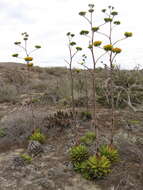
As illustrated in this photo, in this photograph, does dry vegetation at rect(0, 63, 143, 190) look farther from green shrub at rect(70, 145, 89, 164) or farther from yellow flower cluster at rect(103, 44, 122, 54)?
yellow flower cluster at rect(103, 44, 122, 54)

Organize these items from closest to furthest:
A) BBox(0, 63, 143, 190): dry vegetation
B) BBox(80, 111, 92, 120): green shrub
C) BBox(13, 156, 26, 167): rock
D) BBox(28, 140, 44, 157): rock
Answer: BBox(0, 63, 143, 190): dry vegetation, BBox(13, 156, 26, 167): rock, BBox(28, 140, 44, 157): rock, BBox(80, 111, 92, 120): green shrub

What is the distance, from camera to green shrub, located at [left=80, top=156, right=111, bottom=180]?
111 inches

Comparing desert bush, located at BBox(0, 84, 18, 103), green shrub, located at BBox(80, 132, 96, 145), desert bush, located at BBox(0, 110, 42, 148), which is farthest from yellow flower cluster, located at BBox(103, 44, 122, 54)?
desert bush, located at BBox(0, 84, 18, 103)

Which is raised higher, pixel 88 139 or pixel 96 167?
pixel 88 139

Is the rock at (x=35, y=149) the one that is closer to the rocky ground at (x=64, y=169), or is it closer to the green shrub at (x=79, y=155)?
the rocky ground at (x=64, y=169)

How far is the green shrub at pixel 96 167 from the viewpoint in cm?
281

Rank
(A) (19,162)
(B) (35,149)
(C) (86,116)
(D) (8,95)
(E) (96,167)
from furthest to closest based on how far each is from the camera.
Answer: (D) (8,95) < (C) (86,116) < (B) (35,149) < (A) (19,162) < (E) (96,167)

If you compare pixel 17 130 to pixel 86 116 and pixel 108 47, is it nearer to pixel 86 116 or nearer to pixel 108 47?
pixel 86 116

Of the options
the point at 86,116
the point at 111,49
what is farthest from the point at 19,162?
the point at 111,49

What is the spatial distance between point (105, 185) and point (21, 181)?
1.21 meters

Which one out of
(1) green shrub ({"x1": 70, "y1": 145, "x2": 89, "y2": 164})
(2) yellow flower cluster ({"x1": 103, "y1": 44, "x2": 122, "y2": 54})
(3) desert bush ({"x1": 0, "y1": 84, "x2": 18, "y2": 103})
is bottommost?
(1) green shrub ({"x1": 70, "y1": 145, "x2": 89, "y2": 164})

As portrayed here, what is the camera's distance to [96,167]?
2.80 metres

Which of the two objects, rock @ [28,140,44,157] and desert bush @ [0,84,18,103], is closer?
rock @ [28,140,44,157]

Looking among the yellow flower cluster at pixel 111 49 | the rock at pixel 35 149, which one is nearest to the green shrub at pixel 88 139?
the rock at pixel 35 149
